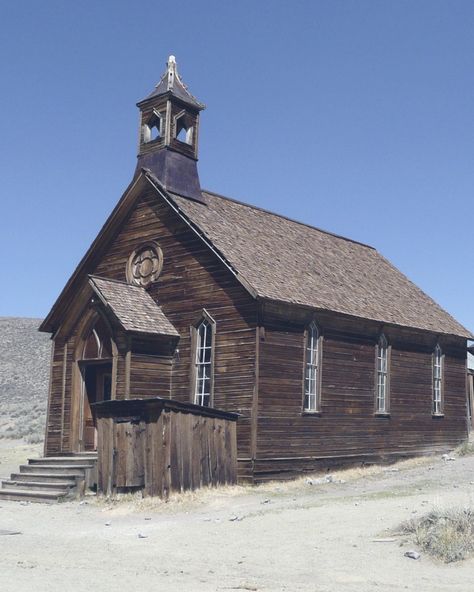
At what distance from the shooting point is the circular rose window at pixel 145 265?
78.7ft

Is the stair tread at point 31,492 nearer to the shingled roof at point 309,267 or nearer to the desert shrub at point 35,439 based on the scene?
the shingled roof at point 309,267

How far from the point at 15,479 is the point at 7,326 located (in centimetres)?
7979

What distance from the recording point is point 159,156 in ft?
81.9

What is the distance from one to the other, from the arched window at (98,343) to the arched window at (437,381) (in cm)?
1164

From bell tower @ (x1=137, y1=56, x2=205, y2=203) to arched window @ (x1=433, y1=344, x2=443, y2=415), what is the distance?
9.78 m

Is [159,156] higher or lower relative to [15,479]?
higher

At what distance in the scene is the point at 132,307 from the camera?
891 inches

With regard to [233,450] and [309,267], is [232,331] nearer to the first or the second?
[233,450]

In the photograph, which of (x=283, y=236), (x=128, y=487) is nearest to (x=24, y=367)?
(x=283, y=236)

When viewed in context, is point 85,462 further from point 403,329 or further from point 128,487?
point 403,329

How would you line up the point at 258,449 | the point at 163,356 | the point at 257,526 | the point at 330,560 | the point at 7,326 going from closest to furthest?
the point at 330,560
the point at 257,526
the point at 258,449
the point at 163,356
the point at 7,326

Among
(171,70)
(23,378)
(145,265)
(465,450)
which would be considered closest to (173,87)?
(171,70)

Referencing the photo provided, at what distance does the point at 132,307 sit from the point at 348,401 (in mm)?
6729

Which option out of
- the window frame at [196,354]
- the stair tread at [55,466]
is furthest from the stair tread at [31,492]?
the window frame at [196,354]
